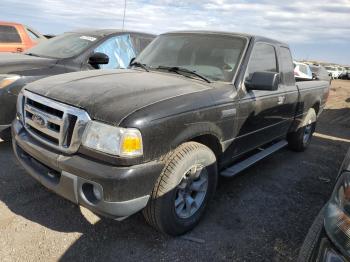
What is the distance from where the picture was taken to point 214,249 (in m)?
3.12

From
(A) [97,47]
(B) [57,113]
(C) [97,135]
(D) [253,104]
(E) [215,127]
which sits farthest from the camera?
(A) [97,47]

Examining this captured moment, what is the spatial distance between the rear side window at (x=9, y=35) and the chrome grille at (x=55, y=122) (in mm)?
7791

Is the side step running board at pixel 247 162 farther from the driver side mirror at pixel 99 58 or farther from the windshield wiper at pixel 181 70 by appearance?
the driver side mirror at pixel 99 58

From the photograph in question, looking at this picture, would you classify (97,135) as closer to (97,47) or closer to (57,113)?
(57,113)

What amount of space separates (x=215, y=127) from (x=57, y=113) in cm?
141

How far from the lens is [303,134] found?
6336 mm

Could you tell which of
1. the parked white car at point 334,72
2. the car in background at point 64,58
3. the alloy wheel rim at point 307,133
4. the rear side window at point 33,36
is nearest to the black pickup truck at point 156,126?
the car in background at point 64,58

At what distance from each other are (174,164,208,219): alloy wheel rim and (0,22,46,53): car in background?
8325 millimetres

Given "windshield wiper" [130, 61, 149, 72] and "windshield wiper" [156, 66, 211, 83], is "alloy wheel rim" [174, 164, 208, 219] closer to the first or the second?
"windshield wiper" [156, 66, 211, 83]

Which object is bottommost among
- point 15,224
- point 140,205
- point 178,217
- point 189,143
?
point 15,224

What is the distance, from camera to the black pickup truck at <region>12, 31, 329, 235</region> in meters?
2.62

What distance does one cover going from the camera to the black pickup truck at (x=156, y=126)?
262 cm

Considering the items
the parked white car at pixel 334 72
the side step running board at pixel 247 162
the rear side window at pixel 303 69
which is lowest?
the parked white car at pixel 334 72

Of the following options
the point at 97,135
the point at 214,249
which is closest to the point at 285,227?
the point at 214,249
